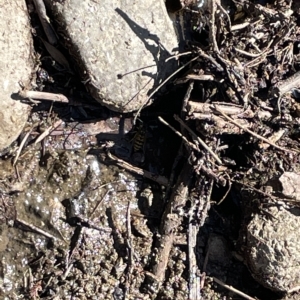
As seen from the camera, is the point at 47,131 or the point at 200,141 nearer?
the point at 200,141

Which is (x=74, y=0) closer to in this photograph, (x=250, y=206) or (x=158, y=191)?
(x=158, y=191)

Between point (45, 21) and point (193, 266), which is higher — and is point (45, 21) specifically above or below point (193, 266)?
above

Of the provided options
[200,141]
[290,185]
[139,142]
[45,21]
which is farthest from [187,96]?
[45,21]

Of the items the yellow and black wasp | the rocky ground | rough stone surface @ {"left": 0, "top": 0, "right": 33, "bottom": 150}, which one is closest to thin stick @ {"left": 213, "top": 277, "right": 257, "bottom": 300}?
the rocky ground

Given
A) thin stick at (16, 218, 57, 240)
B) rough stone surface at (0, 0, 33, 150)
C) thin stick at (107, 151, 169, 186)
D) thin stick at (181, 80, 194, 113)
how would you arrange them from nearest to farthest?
rough stone surface at (0, 0, 33, 150)
thin stick at (181, 80, 194, 113)
thin stick at (16, 218, 57, 240)
thin stick at (107, 151, 169, 186)

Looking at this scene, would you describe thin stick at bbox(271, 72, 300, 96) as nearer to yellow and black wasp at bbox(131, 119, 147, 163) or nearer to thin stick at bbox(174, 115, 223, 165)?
thin stick at bbox(174, 115, 223, 165)

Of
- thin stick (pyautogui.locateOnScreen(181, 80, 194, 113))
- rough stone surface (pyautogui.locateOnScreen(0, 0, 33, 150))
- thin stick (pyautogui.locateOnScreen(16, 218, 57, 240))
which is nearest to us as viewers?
rough stone surface (pyautogui.locateOnScreen(0, 0, 33, 150))

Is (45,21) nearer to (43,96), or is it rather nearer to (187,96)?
(43,96)

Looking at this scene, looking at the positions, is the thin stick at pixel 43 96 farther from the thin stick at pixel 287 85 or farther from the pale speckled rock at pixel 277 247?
the pale speckled rock at pixel 277 247

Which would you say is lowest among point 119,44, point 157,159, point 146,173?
point 146,173
